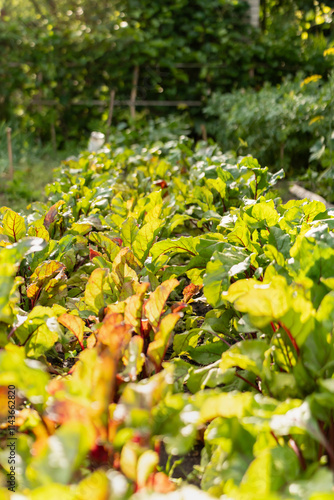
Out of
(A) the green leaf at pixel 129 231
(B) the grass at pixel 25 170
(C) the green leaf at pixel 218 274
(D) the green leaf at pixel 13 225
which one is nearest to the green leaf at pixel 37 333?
(C) the green leaf at pixel 218 274

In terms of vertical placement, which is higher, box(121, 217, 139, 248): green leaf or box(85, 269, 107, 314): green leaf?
box(121, 217, 139, 248): green leaf

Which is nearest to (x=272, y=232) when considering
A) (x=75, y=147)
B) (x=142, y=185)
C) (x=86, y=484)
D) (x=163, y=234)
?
(x=163, y=234)

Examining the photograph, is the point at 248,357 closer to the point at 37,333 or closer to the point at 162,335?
the point at 162,335

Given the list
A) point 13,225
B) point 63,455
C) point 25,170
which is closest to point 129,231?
point 13,225

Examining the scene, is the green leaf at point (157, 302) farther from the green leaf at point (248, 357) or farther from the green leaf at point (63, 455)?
the green leaf at point (63, 455)

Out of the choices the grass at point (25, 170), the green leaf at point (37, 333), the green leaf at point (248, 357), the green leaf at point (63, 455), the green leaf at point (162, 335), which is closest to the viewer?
the green leaf at point (63, 455)

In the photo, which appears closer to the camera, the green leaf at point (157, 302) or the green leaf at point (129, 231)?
the green leaf at point (157, 302)

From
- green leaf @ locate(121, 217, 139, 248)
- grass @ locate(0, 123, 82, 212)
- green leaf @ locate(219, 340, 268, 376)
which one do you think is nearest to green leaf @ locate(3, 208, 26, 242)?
green leaf @ locate(121, 217, 139, 248)

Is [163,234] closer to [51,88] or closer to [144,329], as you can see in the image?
[144,329]

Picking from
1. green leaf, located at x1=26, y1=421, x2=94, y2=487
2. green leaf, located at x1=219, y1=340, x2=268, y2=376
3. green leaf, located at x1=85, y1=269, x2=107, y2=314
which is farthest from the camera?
green leaf, located at x1=85, y1=269, x2=107, y2=314

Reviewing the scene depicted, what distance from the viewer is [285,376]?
1272mm

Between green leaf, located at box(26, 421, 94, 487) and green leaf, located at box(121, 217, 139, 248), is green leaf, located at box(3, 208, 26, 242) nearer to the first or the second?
green leaf, located at box(121, 217, 139, 248)

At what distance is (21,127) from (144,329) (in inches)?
377

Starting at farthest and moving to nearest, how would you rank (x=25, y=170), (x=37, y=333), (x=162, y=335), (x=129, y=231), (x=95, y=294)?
(x=25, y=170)
(x=129, y=231)
(x=95, y=294)
(x=37, y=333)
(x=162, y=335)
